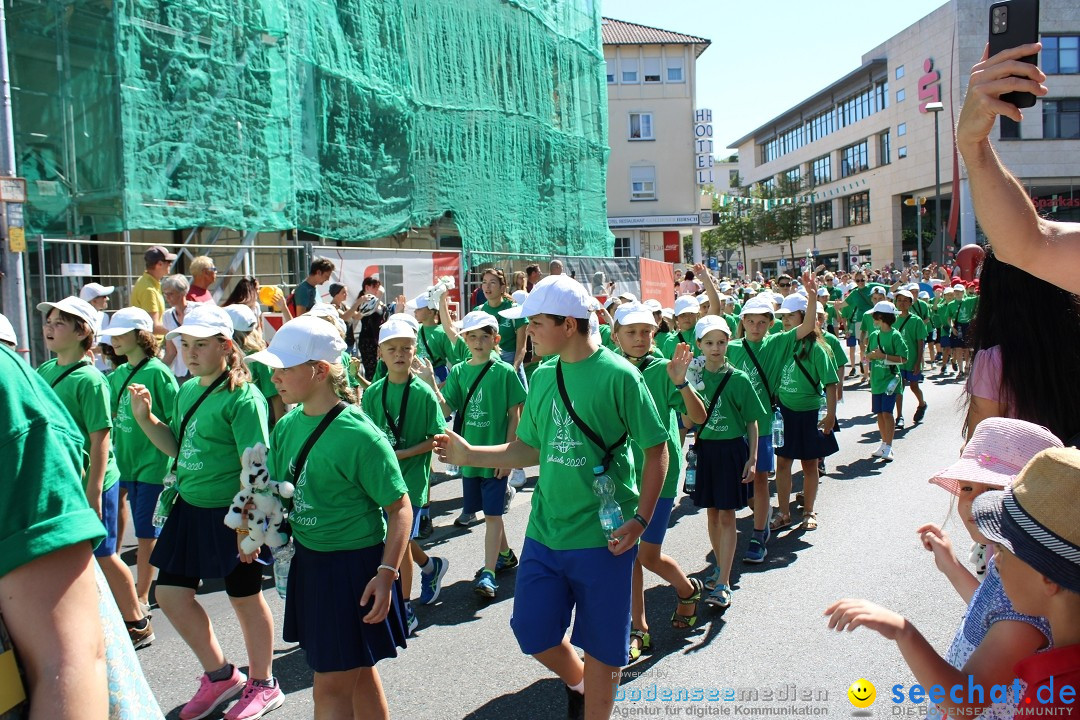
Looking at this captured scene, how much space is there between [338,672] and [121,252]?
11546 millimetres

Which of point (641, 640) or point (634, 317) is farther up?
point (634, 317)

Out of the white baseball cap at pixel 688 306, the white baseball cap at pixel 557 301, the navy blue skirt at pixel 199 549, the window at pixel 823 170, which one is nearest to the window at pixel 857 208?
the window at pixel 823 170

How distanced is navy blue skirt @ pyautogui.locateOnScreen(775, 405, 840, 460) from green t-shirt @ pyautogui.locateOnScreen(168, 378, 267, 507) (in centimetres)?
475

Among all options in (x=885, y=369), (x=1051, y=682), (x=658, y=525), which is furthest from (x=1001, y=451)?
(x=885, y=369)

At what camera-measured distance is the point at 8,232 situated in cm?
855

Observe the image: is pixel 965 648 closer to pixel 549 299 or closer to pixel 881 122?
pixel 549 299

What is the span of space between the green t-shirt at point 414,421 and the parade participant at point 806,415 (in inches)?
136

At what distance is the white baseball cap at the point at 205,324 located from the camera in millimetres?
4266

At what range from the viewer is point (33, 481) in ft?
4.68

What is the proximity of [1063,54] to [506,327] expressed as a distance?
5371cm

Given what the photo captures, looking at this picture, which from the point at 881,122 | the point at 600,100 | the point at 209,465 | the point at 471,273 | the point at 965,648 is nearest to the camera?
the point at 965,648

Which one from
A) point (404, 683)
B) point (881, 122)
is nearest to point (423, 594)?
point (404, 683)

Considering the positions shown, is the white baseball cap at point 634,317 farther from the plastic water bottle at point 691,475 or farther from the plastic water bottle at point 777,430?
the plastic water bottle at point 777,430

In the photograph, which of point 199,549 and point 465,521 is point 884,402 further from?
point 199,549
